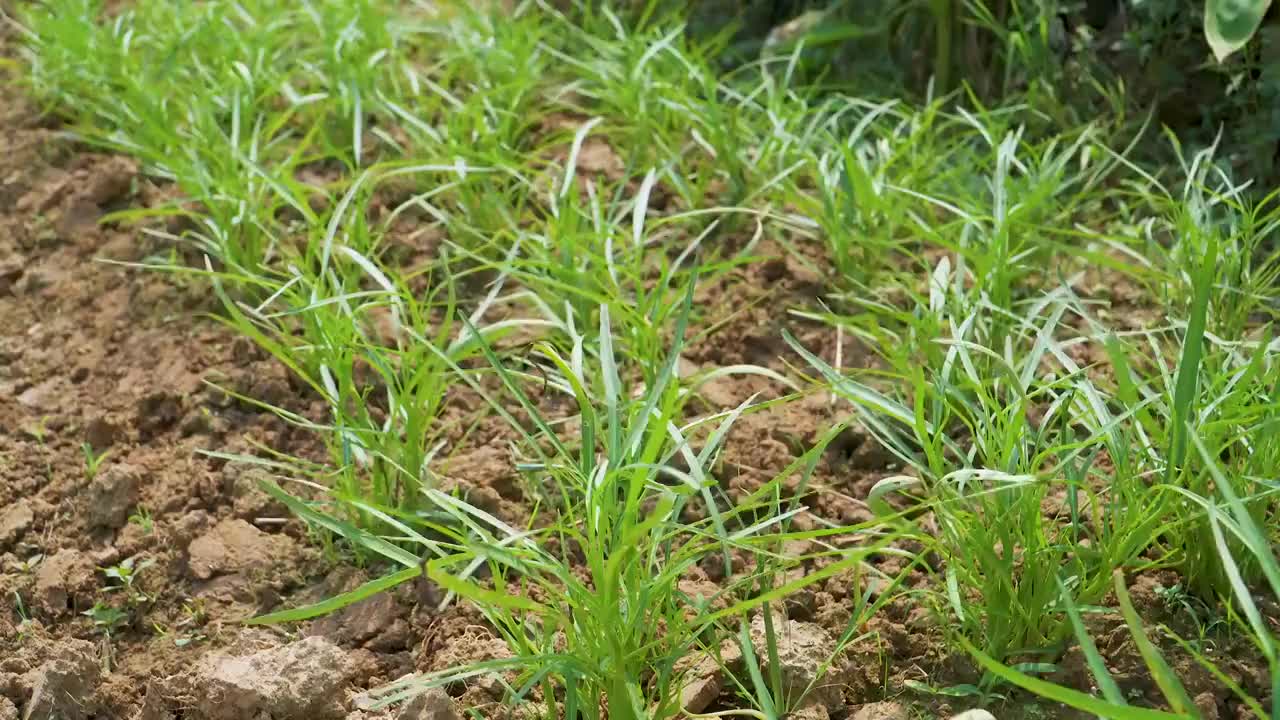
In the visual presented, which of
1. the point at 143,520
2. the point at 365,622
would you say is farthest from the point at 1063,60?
the point at 143,520

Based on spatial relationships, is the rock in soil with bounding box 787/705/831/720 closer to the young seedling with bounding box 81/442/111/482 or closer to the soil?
the soil

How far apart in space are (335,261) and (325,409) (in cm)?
28

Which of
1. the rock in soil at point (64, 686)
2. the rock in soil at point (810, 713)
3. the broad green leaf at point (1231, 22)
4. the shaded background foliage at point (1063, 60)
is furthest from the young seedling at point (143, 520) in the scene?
the broad green leaf at point (1231, 22)

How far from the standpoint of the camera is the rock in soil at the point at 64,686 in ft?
5.60

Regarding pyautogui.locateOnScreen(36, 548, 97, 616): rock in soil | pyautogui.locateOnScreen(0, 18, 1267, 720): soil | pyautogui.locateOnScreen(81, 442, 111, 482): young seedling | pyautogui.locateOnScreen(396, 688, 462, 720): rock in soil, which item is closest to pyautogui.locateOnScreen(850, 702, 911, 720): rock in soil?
pyautogui.locateOnScreen(0, 18, 1267, 720): soil

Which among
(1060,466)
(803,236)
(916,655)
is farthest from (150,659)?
(803,236)

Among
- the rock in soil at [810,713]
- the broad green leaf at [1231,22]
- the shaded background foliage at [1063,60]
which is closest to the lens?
the rock in soil at [810,713]

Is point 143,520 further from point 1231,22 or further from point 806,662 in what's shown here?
point 1231,22

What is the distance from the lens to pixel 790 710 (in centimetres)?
164

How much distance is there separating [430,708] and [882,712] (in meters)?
0.53

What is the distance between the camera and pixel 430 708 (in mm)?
1625

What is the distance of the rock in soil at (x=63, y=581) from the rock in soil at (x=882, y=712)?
3.52ft

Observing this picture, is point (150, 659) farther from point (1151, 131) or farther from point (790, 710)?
point (1151, 131)

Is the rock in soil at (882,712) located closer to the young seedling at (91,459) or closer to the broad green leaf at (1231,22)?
the young seedling at (91,459)
